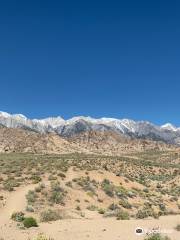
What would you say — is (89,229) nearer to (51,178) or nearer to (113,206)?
(113,206)

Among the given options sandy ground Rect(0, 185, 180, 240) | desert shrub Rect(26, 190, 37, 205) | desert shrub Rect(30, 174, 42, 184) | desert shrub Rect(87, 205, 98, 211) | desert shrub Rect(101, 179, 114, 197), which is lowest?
sandy ground Rect(0, 185, 180, 240)

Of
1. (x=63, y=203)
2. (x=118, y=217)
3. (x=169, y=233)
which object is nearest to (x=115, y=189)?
(x=63, y=203)

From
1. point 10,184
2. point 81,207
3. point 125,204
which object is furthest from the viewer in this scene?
point 10,184

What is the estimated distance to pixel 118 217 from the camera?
24.5 meters

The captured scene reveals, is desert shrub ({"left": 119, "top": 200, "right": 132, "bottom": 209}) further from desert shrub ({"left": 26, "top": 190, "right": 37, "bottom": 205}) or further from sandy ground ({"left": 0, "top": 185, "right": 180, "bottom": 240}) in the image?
sandy ground ({"left": 0, "top": 185, "right": 180, "bottom": 240})

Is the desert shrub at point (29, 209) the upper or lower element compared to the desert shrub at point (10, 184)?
lower

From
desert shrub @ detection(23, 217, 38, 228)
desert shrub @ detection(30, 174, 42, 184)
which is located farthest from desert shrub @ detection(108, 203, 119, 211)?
desert shrub @ detection(23, 217, 38, 228)

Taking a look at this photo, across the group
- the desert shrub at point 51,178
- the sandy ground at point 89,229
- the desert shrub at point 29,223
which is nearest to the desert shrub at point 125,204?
the desert shrub at point 51,178

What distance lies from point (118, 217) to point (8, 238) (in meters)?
8.20

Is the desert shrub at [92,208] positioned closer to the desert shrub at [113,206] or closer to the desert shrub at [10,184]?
the desert shrub at [113,206]

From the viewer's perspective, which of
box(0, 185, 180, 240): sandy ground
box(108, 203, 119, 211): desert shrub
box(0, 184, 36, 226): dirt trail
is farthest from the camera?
box(108, 203, 119, 211): desert shrub

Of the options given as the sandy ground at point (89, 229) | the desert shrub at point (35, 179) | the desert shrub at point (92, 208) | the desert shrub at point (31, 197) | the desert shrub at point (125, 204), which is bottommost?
the sandy ground at point (89, 229)

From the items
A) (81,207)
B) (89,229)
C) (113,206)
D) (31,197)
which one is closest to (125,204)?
(113,206)

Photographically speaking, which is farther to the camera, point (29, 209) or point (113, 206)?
point (113, 206)
